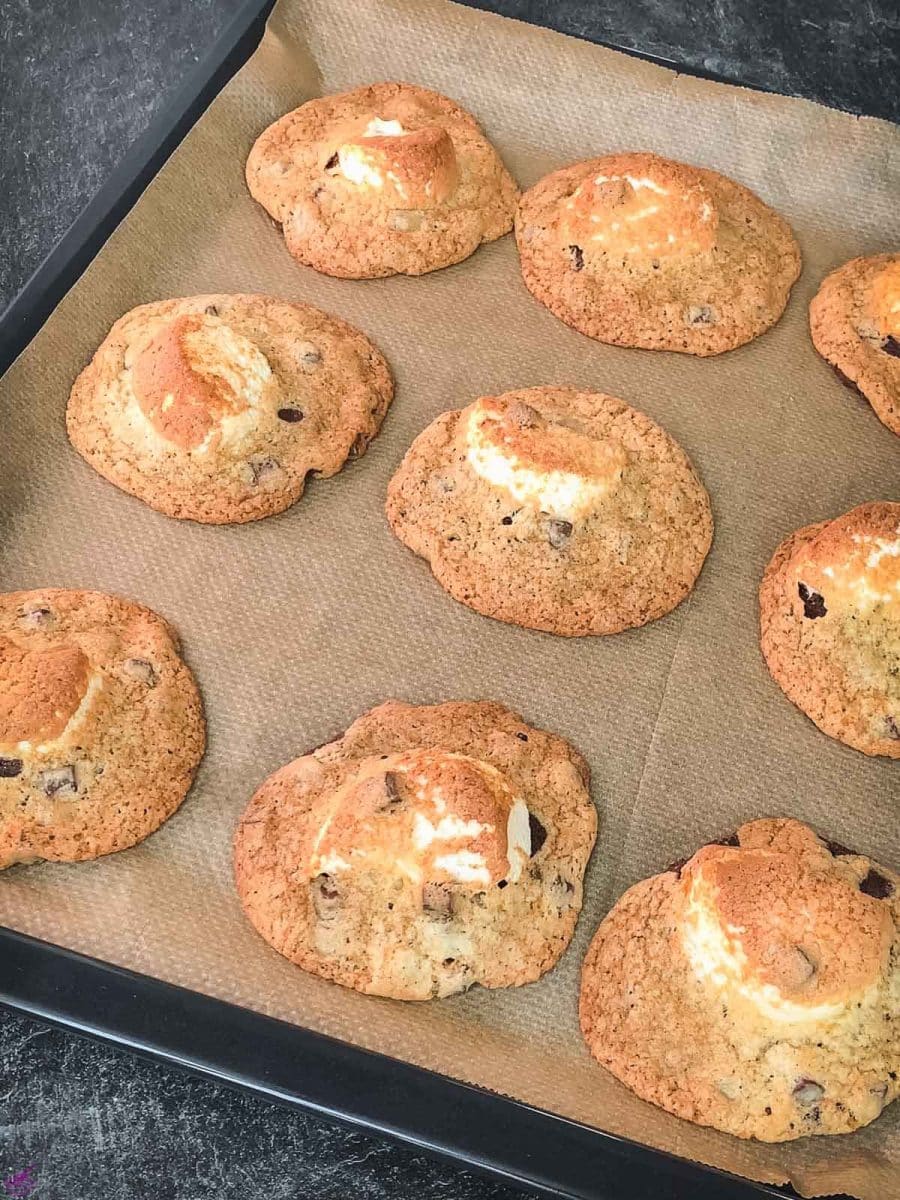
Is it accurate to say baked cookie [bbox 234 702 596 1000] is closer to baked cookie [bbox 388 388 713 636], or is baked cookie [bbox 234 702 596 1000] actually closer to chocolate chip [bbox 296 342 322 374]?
baked cookie [bbox 388 388 713 636]

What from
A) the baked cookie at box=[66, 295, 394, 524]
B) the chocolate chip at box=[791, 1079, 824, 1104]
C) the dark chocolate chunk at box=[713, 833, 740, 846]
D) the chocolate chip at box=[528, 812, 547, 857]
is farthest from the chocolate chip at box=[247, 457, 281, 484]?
the chocolate chip at box=[791, 1079, 824, 1104]

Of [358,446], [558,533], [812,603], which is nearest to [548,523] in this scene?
[558,533]

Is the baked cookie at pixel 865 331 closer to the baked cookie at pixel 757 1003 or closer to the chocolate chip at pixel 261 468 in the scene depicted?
the baked cookie at pixel 757 1003

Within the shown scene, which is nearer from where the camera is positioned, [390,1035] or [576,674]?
[390,1035]

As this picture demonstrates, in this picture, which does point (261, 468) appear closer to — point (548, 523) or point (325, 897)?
point (548, 523)

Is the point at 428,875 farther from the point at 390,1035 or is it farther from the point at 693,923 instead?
the point at 693,923

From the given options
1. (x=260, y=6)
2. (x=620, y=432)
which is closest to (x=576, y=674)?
(x=620, y=432)

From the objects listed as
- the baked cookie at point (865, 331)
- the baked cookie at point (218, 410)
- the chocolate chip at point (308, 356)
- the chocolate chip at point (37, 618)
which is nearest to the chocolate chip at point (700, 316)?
the baked cookie at point (865, 331)
